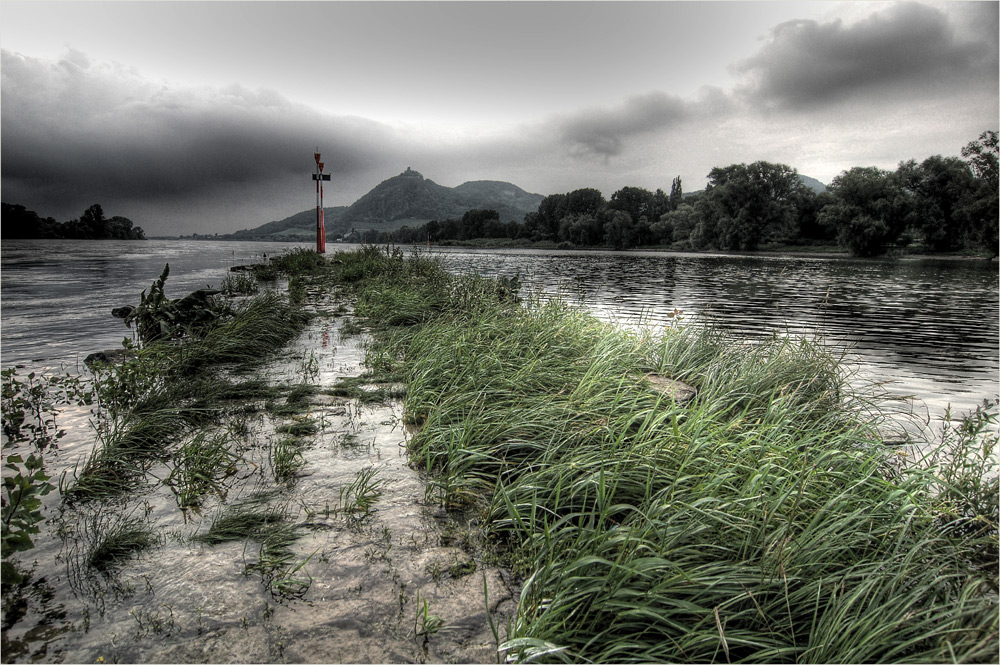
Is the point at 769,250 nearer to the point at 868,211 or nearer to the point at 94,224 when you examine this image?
the point at 868,211

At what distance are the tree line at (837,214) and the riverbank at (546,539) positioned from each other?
36741 millimetres

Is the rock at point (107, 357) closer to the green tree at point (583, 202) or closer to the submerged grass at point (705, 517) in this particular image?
the submerged grass at point (705, 517)

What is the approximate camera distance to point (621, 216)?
114 metres

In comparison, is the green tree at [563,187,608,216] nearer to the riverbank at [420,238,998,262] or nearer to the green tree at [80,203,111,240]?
the riverbank at [420,238,998,262]

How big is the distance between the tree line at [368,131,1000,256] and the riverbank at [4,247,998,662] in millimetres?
36741

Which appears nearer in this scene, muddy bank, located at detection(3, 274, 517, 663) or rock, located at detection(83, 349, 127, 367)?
muddy bank, located at detection(3, 274, 517, 663)

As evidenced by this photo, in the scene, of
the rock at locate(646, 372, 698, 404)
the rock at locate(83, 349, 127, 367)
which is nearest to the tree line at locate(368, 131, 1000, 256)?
the rock at locate(83, 349, 127, 367)

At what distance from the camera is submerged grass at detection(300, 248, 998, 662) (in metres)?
2.29

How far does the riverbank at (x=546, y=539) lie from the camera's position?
7.66 feet

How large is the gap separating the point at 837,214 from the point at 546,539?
84.0 m

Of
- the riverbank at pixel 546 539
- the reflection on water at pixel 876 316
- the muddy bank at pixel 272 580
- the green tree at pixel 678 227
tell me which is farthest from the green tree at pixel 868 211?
the muddy bank at pixel 272 580

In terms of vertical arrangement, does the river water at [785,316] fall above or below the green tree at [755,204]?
below

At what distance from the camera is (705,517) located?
295 cm

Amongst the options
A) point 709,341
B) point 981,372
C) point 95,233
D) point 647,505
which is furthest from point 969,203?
point 95,233
